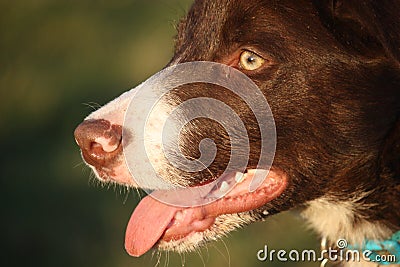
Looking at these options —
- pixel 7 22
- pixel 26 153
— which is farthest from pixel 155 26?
pixel 26 153

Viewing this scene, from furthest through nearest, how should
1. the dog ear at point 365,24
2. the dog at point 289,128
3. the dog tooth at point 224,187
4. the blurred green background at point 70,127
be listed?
the blurred green background at point 70,127 → the dog tooth at point 224,187 → the dog at point 289,128 → the dog ear at point 365,24

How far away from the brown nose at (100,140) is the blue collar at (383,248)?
1.17m

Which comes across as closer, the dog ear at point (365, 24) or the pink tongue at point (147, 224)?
the dog ear at point (365, 24)

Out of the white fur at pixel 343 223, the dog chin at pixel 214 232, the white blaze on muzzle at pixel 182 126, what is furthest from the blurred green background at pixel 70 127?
the dog chin at pixel 214 232

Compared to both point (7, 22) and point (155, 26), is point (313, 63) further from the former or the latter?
point (7, 22)

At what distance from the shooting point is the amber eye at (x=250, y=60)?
4363mm

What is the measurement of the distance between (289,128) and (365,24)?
568 millimetres

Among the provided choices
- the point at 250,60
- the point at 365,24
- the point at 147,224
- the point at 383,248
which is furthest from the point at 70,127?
the point at 365,24

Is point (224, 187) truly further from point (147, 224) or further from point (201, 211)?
point (147, 224)

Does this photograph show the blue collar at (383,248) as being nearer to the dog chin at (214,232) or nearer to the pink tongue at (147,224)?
the dog chin at (214,232)

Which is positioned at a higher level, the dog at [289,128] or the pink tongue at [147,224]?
the dog at [289,128]

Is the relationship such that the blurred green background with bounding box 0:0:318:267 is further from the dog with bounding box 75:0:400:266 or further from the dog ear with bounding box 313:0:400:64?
the dog ear with bounding box 313:0:400:64

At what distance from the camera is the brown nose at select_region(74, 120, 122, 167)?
4223 mm

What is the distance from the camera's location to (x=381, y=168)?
445 cm
